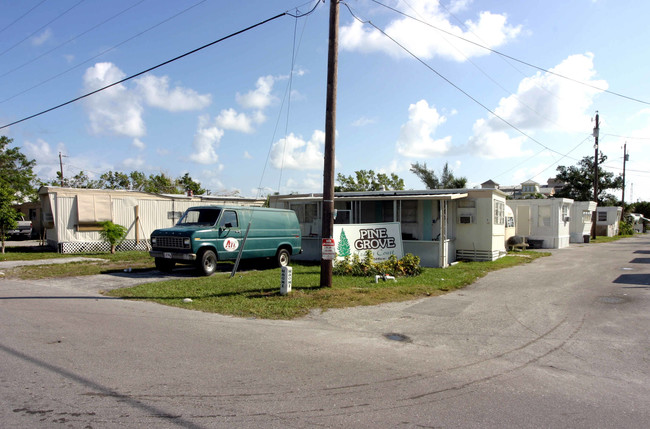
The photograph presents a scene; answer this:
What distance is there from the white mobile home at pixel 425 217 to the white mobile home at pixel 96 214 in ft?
24.7

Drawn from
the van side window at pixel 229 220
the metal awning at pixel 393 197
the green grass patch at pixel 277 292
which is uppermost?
the metal awning at pixel 393 197

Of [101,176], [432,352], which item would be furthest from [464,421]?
[101,176]

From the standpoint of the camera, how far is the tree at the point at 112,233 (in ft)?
64.7

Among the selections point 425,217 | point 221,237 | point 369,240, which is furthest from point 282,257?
point 425,217

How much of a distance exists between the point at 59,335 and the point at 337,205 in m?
13.6

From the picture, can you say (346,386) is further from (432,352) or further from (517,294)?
(517,294)

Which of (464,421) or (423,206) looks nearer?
(464,421)

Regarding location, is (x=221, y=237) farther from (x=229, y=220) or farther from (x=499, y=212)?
(x=499, y=212)

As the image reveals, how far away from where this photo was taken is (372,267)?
1344 cm

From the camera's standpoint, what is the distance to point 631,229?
1852 inches

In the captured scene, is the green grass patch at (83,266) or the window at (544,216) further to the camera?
the window at (544,216)

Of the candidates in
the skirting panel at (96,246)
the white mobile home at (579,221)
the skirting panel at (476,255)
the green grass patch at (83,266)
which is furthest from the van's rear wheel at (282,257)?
the white mobile home at (579,221)

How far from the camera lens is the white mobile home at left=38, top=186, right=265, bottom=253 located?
19.8 metres

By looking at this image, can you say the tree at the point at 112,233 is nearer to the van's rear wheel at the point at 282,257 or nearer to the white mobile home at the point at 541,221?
the van's rear wheel at the point at 282,257
